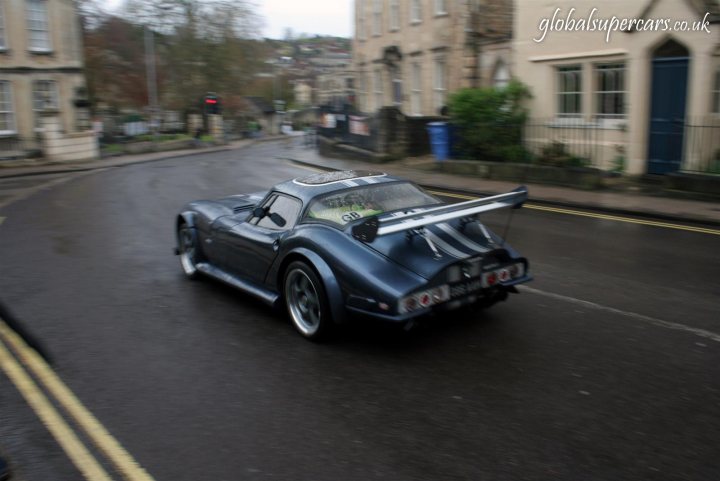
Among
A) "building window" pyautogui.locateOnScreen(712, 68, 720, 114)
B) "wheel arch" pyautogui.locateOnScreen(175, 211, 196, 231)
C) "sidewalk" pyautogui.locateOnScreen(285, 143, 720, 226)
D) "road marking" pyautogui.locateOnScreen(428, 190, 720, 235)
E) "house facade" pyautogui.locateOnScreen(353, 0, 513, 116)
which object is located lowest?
"road marking" pyautogui.locateOnScreen(428, 190, 720, 235)

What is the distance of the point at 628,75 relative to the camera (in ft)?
51.4

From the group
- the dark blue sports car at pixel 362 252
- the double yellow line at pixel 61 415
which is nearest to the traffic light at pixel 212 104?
the dark blue sports car at pixel 362 252

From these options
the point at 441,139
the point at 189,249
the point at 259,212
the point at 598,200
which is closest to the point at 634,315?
the point at 259,212

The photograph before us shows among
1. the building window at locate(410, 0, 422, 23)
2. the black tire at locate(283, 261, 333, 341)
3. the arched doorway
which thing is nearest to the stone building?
the building window at locate(410, 0, 422, 23)

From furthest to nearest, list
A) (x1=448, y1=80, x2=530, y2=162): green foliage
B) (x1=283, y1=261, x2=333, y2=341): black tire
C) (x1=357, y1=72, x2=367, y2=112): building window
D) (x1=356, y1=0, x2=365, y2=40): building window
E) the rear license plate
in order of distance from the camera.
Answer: (x1=357, y1=72, x2=367, y2=112): building window → (x1=356, y1=0, x2=365, y2=40): building window → (x1=448, y1=80, x2=530, y2=162): green foliage → (x1=283, y1=261, x2=333, y2=341): black tire → the rear license plate

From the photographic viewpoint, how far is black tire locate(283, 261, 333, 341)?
560 centimetres

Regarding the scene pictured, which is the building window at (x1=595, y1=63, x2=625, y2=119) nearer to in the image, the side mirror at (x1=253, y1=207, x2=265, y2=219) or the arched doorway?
the arched doorway

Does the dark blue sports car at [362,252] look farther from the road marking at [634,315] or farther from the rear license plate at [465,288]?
the road marking at [634,315]

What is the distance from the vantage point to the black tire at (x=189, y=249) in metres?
7.77

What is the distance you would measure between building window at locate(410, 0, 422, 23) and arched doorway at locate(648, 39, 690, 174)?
14174 millimetres

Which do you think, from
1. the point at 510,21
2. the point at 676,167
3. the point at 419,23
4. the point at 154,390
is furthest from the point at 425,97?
the point at 154,390

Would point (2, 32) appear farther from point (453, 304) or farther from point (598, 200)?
point (453, 304)

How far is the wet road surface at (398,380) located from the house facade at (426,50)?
49.7 feet

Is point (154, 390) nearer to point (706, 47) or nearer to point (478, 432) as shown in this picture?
point (478, 432)
